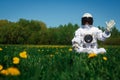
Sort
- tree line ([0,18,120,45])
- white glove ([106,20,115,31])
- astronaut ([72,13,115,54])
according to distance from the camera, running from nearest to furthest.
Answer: white glove ([106,20,115,31]) → astronaut ([72,13,115,54]) → tree line ([0,18,120,45])

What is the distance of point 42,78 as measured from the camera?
3.66 m

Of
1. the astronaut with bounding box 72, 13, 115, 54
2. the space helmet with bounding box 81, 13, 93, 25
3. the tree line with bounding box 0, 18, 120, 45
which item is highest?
Result: the tree line with bounding box 0, 18, 120, 45

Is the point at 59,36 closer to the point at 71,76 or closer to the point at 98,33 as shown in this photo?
the point at 98,33

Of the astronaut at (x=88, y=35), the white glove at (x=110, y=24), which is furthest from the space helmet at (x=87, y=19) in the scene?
the white glove at (x=110, y=24)

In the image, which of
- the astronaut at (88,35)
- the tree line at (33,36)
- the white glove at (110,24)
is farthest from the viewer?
the tree line at (33,36)

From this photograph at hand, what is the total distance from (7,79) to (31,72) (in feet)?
3.44

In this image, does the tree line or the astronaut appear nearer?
the astronaut

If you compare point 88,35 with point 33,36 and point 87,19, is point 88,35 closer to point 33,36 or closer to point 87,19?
point 87,19

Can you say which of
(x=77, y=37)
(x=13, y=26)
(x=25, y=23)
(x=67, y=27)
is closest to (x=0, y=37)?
(x=13, y=26)

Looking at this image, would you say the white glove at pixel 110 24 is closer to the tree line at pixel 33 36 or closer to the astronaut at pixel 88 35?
the astronaut at pixel 88 35

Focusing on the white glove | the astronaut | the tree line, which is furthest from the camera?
the tree line

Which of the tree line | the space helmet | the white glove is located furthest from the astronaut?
the tree line

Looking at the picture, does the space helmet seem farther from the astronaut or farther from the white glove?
the white glove

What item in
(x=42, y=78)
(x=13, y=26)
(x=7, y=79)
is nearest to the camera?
(x=7, y=79)
